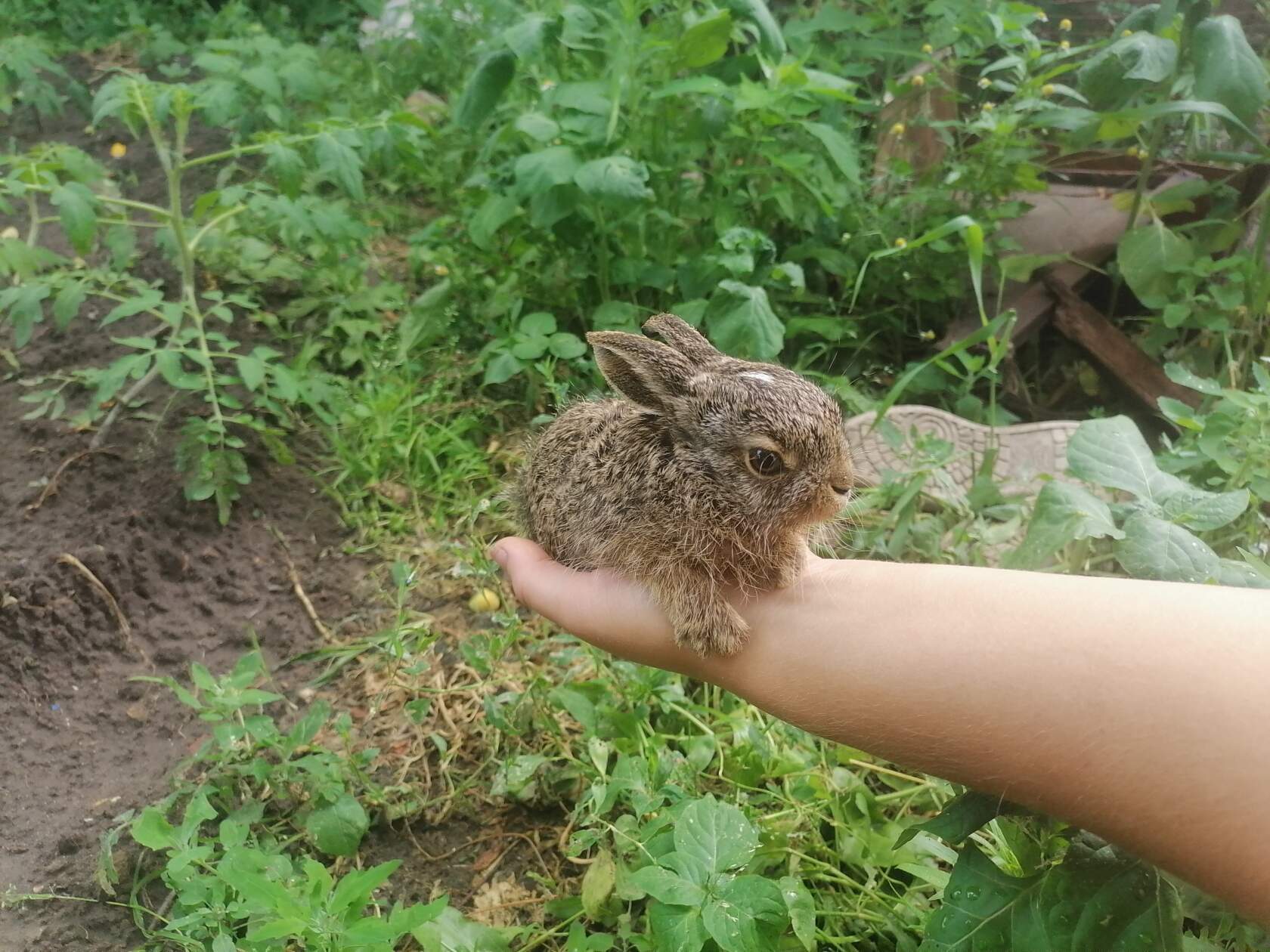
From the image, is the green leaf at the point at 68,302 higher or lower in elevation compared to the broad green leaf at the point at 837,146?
lower

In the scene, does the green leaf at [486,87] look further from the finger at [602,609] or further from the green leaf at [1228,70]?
the green leaf at [1228,70]

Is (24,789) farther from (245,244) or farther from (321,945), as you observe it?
(245,244)

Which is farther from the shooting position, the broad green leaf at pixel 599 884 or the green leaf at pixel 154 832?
the broad green leaf at pixel 599 884

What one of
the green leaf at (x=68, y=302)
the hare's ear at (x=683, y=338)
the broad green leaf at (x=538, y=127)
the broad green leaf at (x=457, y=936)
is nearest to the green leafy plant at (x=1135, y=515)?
the hare's ear at (x=683, y=338)

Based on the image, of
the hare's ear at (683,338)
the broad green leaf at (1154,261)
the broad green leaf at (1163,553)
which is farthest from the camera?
the broad green leaf at (1154,261)

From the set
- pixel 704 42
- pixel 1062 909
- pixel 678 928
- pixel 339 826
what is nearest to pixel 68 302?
pixel 339 826

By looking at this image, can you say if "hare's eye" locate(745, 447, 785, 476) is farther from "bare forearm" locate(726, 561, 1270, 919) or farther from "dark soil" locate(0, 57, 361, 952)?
"dark soil" locate(0, 57, 361, 952)

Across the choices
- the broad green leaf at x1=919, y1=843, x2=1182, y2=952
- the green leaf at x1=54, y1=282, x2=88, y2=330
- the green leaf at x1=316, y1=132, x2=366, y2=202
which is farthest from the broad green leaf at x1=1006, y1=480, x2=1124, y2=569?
the green leaf at x1=54, y1=282, x2=88, y2=330
